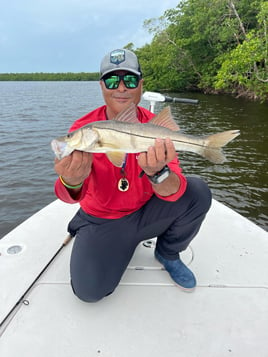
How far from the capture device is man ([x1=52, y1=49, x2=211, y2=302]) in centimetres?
234

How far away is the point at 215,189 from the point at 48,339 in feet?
21.6

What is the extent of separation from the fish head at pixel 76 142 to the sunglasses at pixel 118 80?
772mm

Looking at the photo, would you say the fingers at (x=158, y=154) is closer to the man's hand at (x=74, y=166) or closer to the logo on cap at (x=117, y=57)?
the man's hand at (x=74, y=166)

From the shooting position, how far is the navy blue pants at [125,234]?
2.31 metres

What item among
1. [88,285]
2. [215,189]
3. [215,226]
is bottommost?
[215,189]

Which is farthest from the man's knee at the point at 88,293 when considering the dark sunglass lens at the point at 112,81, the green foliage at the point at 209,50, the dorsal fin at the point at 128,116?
the green foliage at the point at 209,50

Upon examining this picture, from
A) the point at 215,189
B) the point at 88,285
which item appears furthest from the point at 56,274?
the point at 215,189

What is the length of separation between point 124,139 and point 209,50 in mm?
37989

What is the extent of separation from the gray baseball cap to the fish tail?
1.01m

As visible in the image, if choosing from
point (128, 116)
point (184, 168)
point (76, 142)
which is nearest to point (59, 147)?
point (76, 142)

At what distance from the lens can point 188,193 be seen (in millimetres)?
2631

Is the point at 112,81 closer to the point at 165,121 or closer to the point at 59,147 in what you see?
the point at 165,121

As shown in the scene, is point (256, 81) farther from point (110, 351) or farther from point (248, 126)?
point (110, 351)

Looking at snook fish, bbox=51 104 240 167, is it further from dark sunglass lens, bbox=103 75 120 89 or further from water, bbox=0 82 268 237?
water, bbox=0 82 268 237
